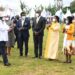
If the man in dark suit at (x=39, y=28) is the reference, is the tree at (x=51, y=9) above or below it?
below

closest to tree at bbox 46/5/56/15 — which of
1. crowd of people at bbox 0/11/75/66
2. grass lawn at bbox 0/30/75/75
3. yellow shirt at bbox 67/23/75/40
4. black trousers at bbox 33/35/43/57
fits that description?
crowd of people at bbox 0/11/75/66

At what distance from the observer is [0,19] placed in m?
14.9

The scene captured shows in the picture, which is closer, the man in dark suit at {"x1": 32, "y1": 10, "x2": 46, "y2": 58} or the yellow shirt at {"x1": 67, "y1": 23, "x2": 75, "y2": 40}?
the yellow shirt at {"x1": 67, "y1": 23, "x2": 75, "y2": 40}

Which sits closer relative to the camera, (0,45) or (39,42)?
(0,45)

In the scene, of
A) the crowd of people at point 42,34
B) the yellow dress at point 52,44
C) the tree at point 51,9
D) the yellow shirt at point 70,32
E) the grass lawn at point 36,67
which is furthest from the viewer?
the tree at point 51,9

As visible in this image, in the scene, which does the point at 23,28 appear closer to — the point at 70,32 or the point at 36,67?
the point at 70,32

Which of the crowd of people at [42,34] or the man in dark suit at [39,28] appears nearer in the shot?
the crowd of people at [42,34]

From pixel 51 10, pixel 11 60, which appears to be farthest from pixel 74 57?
pixel 51 10

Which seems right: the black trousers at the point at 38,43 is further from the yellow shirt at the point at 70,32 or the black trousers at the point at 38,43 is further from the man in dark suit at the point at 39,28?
the yellow shirt at the point at 70,32

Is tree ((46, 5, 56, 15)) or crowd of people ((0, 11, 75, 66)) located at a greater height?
crowd of people ((0, 11, 75, 66))

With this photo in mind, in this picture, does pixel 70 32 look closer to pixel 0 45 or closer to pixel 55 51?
pixel 55 51

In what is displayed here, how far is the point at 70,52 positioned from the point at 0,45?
110 inches

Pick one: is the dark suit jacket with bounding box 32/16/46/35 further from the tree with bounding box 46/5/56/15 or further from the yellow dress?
the tree with bounding box 46/5/56/15

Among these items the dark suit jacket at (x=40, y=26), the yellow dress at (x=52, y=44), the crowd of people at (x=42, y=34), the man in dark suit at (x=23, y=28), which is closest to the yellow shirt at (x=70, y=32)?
the crowd of people at (x=42, y=34)
